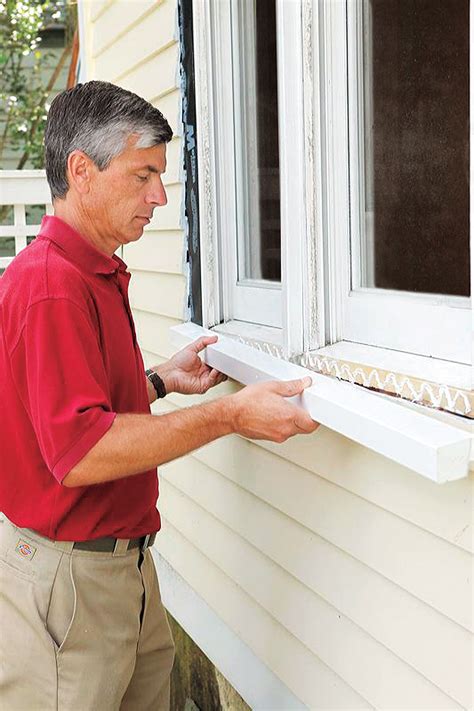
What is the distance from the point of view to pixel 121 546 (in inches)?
87.5

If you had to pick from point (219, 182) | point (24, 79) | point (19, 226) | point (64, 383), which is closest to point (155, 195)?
point (64, 383)

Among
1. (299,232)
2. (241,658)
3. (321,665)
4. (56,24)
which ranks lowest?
(241,658)

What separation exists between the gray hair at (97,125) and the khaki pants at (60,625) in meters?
0.86

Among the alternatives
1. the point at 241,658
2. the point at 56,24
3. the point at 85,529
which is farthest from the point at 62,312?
the point at 56,24

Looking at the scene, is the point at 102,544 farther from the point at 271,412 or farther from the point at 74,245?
the point at 74,245

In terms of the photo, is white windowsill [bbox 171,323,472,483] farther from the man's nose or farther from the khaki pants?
the khaki pants

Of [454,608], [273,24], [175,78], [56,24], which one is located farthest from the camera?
[56,24]

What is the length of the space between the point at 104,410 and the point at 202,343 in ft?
2.59

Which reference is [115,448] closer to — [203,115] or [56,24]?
[203,115]

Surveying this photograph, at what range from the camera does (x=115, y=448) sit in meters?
1.85

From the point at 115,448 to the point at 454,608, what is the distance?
0.71 metres

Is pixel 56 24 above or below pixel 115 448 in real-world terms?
above

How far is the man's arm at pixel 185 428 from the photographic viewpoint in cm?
186

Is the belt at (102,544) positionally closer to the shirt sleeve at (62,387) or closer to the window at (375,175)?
the shirt sleeve at (62,387)
